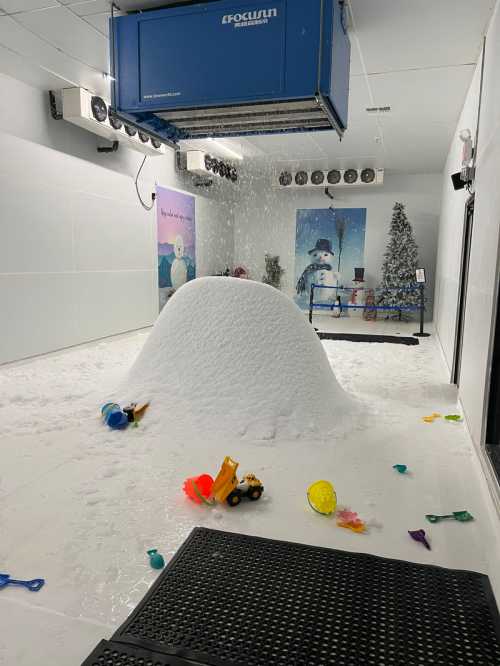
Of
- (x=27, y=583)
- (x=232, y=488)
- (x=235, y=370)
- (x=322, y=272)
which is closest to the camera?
(x=27, y=583)

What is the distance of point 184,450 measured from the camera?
2605 mm

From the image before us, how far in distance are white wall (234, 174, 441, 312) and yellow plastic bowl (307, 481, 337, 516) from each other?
7690 millimetres

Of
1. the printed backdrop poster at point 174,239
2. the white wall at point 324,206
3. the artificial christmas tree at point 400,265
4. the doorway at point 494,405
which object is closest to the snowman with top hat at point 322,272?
the white wall at point 324,206

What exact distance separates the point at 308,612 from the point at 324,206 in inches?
345

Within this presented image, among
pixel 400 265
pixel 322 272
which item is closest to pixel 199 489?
pixel 400 265

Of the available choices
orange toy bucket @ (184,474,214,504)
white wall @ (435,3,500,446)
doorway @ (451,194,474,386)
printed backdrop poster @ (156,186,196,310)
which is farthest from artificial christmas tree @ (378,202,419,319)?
orange toy bucket @ (184,474,214,504)

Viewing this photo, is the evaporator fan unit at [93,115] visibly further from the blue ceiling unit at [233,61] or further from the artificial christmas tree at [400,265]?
the artificial christmas tree at [400,265]

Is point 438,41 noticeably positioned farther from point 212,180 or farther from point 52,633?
point 212,180

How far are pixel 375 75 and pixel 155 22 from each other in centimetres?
217

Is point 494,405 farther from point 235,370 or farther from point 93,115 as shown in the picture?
point 93,115

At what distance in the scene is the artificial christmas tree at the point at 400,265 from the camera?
8.54m

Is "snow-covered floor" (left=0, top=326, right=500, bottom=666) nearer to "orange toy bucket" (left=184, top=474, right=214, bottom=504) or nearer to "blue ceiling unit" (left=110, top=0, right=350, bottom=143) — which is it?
"orange toy bucket" (left=184, top=474, right=214, bottom=504)

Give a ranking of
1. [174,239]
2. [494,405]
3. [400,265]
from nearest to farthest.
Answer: [494,405]
[174,239]
[400,265]

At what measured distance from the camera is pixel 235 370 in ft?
10.0
